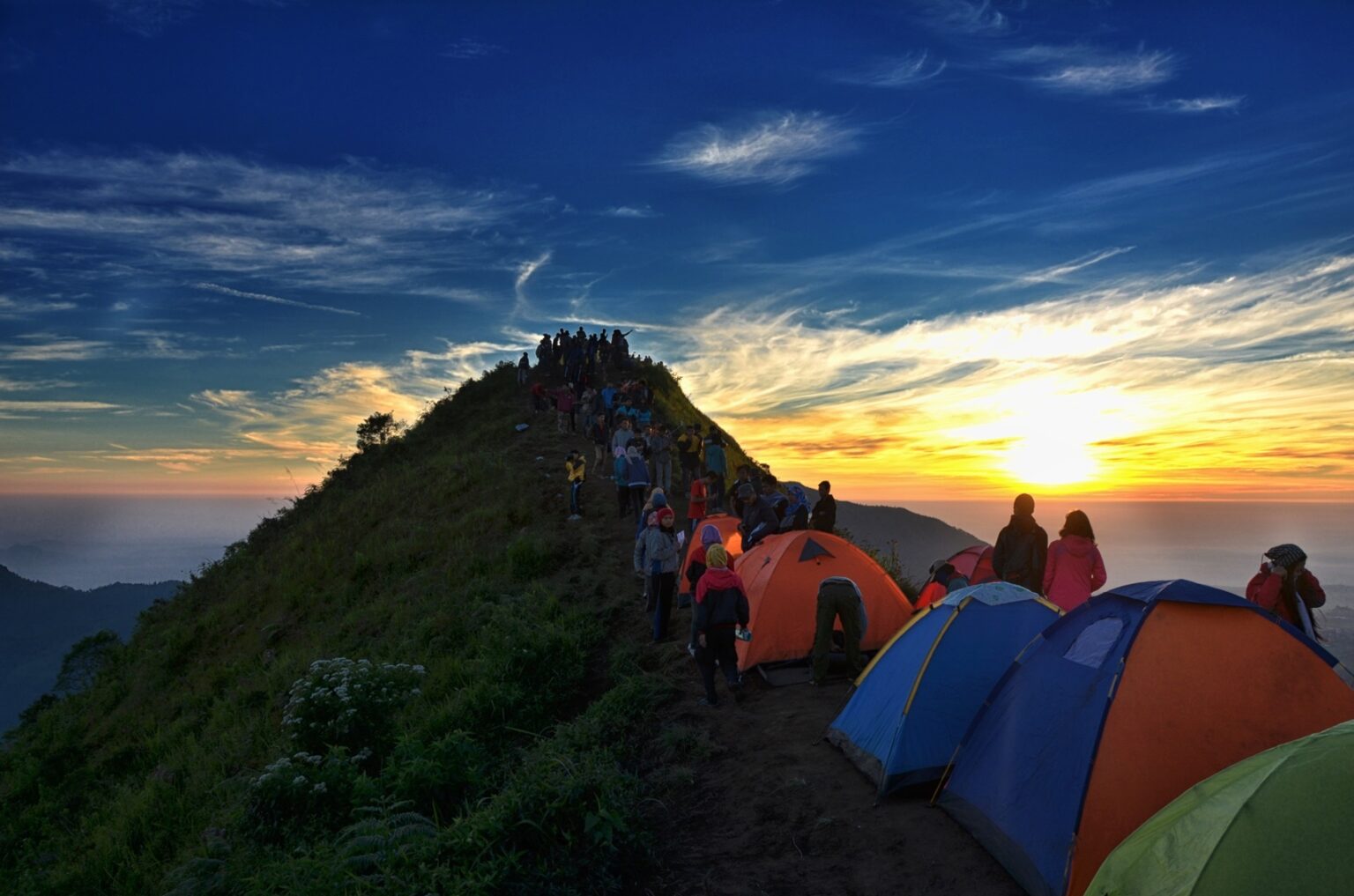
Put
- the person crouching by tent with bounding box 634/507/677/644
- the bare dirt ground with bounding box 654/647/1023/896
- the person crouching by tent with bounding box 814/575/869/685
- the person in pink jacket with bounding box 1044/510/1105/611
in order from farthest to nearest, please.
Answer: the person crouching by tent with bounding box 634/507/677/644
the person crouching by tent with bounding box 814/575/869/685
the person in pink jacket with bounding box 1044/510/1105/611
the bare dirt ground with bounding box 654/647/1023/896

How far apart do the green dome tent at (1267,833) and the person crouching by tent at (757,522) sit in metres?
9.94

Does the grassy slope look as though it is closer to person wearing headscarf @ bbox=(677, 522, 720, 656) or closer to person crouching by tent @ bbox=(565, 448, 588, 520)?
person crouching by tent @ bbox=(565, 448, 588, 520)

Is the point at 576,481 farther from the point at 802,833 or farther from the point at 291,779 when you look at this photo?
the point at 802,833

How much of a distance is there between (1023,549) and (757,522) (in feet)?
17.8

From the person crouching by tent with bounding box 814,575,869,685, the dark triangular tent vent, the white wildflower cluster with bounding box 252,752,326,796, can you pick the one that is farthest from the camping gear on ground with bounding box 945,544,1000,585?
the white wildflower cluster with bounding box 252,752,326,796

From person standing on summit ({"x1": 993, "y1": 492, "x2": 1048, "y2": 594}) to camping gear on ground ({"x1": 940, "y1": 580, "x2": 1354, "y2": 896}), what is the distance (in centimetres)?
402

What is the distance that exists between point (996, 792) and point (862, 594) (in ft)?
17.6

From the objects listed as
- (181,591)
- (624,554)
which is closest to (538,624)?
(624,554)

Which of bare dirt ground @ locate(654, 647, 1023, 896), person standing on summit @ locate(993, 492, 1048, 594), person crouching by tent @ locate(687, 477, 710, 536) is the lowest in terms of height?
bare dirt ground @ locate(654, 647, 1023, 896)

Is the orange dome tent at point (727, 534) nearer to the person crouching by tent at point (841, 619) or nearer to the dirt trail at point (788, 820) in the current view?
the person crouching by tent at point (841, 619)

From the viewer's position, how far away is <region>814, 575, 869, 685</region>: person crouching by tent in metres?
9.82

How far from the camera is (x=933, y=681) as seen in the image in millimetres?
7098

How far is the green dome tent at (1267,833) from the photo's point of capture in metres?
3.32

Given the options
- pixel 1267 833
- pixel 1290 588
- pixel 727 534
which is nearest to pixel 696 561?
pixel 727 534
